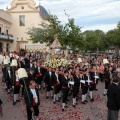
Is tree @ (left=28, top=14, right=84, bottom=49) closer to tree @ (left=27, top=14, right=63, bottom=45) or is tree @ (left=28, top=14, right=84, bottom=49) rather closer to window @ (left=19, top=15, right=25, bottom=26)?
tree @ (left=27, top=14, right=63, bottom=45)

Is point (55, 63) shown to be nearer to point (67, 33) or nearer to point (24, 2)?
point (67, 33)

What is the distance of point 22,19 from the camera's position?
158ft

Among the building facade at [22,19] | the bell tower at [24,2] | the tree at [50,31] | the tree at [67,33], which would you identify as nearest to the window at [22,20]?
the building facade at [22,19]

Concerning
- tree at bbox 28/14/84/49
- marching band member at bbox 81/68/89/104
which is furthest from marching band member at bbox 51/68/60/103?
tree at bbox 28/14/84/49

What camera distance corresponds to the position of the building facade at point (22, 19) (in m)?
47.5

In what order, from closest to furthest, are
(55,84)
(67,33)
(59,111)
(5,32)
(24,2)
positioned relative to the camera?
(59,111), (55,84), (67,33), (5,32), (24,2)

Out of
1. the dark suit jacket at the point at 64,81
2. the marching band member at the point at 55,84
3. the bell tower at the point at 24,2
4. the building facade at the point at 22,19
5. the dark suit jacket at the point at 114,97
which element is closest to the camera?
the dark suit jacket at the point at 114,97

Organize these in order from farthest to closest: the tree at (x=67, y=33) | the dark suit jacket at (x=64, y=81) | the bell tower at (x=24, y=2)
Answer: the bell tower at (x=24, y=2)
the tree at (x=67, y=33)
the dark suit jacket at (x=64, y=81)

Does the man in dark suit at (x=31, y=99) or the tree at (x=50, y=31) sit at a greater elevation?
the tree at (x=50, y=31)

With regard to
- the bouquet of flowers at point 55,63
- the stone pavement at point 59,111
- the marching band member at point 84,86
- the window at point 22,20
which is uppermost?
the window at point 22,20

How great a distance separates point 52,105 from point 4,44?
116 feet

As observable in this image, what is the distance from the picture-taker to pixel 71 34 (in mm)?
27391

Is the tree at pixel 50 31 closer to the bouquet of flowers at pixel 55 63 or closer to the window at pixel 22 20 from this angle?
the bouquet of flowers at pixel 55 63

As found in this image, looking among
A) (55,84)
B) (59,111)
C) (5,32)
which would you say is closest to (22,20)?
(5,32)
